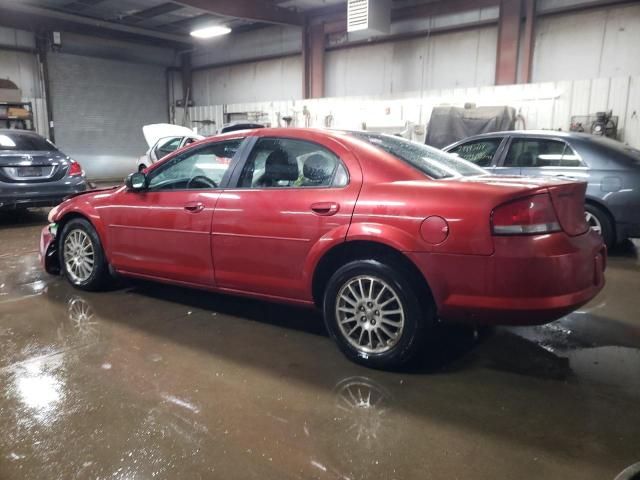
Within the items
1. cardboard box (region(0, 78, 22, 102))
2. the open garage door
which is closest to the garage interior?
cardboard box (region(0, 78, 22, 102))

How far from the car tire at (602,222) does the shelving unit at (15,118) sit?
13785 mm

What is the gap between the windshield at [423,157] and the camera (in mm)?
2879

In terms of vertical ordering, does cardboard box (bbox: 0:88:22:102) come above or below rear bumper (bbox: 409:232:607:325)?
above

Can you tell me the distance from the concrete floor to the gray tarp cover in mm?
6266

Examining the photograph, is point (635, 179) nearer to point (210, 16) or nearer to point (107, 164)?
point (210, 16)

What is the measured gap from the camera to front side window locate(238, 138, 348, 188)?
9.52 feet

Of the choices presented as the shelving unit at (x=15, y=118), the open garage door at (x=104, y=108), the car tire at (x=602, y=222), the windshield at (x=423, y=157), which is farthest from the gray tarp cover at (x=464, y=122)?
the open garage door at (x=104, y=108)

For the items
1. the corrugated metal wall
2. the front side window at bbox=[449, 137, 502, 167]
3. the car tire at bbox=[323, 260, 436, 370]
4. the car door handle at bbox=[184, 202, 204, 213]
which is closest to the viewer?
the car tire at bbox=[323, 260, 436, 370]

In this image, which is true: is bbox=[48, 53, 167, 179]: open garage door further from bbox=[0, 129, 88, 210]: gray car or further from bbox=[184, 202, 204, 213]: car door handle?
bbox=[184, 202, 204, 213]: car door handle

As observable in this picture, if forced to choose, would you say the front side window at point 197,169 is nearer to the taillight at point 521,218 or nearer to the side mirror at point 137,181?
the side mirror at point 137,181

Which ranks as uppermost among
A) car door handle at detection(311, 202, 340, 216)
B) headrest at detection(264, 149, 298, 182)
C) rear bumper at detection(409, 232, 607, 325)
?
headrest at detection(264, 149, 298, 182)

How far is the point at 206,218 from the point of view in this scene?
10.8 feet

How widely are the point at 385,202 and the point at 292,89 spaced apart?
40.6ft

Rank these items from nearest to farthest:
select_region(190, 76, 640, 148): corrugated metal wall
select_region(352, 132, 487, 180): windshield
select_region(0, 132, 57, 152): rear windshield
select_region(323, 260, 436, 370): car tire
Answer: select_region(323, 260, 436, 370): car tire < select_region(352, 132, 487, 180): windshield < select_region(0, 132, 57, 152): rear windshield < select_region(190, 76, 640, 148): corrugated metal wall
